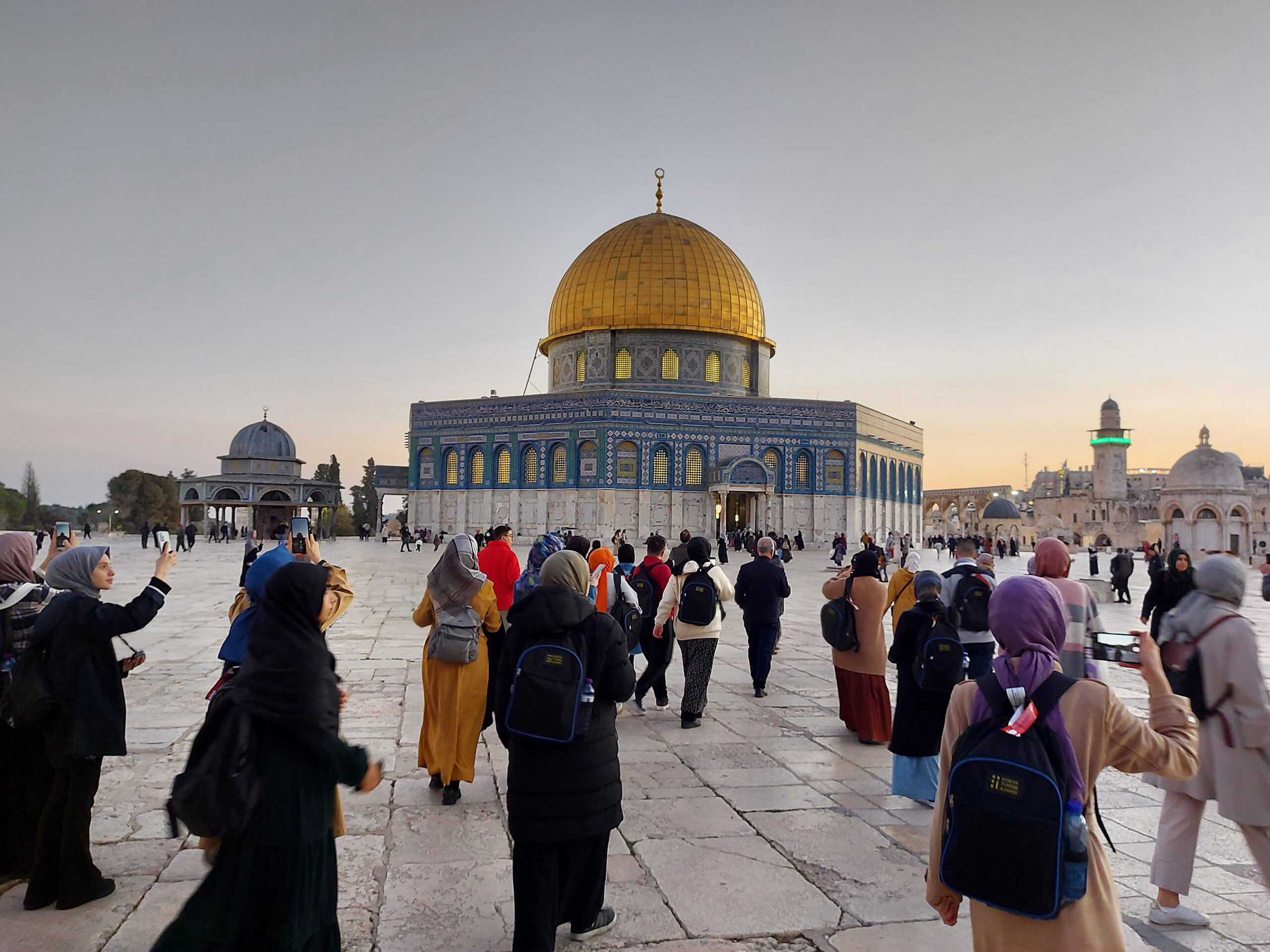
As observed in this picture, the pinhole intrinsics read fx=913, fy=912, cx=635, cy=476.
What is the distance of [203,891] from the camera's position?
2.43m

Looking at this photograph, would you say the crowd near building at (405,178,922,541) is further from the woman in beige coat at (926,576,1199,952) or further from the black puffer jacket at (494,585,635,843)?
the woman in beige coat at (926,576,1199,952)

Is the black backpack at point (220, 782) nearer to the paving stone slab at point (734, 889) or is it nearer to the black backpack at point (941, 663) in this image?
the paving stone slab at point (734, 889)

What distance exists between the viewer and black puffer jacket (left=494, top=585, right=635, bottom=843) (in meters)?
3.04

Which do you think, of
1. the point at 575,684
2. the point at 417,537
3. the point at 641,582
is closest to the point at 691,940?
the point at 575,684

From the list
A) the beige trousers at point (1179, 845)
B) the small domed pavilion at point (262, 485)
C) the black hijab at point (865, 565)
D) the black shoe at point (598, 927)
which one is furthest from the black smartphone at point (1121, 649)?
the small domed pavilion at point (262, 485)

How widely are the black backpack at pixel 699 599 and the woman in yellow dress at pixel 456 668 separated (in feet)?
6.72

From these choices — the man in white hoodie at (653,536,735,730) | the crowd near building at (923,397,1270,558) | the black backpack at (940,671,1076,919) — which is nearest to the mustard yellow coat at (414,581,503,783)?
the man in white hoodie at (653,536,735,730)

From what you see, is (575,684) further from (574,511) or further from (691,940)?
(574,511)

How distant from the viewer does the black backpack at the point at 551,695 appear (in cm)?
302

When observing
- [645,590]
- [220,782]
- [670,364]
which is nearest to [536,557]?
[645,590]

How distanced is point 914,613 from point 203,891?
12.7 feet

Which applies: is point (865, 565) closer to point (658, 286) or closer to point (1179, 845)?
point (1179, 845)

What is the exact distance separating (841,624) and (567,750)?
131 inches

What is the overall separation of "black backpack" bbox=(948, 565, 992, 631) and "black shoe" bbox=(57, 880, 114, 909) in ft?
14.4
